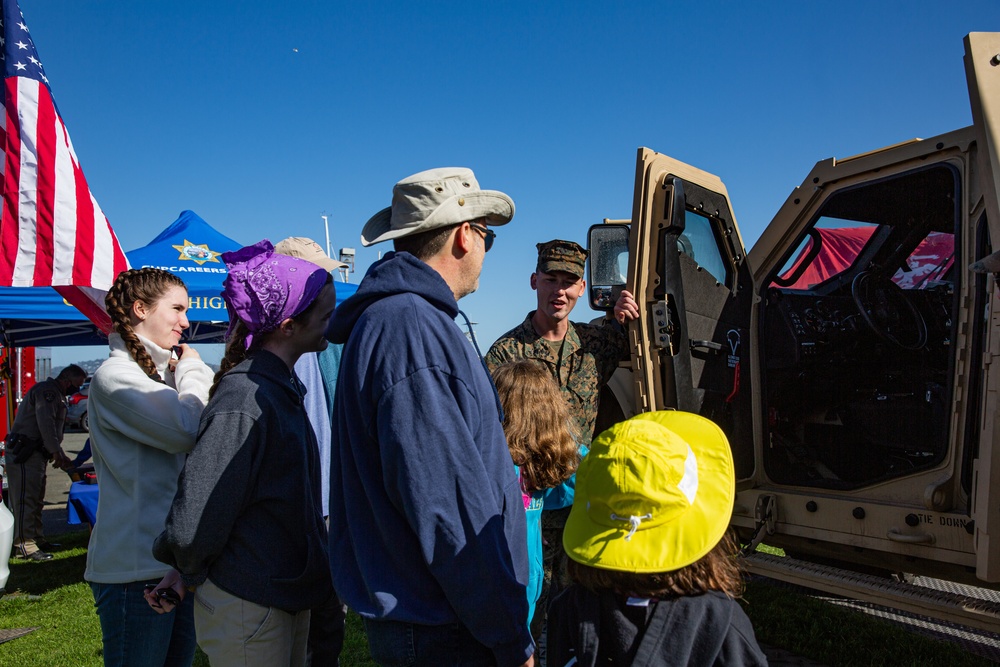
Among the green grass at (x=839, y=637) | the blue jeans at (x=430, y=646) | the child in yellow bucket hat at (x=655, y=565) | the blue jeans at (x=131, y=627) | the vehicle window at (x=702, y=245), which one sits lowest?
the green grass at (x=839, y=637)

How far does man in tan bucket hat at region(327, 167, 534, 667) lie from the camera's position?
1.40 metres

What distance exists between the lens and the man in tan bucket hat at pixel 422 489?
140cm

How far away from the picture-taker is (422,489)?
4.58 ft

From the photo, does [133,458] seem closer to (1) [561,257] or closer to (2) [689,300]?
(1) [561,257]

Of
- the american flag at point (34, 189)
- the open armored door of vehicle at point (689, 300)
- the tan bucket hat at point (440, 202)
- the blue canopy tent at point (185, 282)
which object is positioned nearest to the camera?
the tan bucket hat at point (440, 202)

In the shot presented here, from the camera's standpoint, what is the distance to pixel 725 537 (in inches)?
64.1

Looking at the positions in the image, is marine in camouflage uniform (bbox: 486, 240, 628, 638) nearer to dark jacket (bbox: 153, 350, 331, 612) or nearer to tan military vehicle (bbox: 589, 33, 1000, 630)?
tan military vehicle (bbox: 589, 33, 1000, 630)

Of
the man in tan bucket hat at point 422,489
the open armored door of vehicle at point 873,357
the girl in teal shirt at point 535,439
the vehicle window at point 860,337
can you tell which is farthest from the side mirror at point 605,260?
the man in tan bucket hat at point 422,489

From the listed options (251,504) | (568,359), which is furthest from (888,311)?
(251,504)

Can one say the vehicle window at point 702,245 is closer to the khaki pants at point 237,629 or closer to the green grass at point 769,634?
the green grass at point 769,634

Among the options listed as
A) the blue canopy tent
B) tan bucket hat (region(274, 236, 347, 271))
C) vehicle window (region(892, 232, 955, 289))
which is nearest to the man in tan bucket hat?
tan bucket hat (region(274, 236, 347, 271))

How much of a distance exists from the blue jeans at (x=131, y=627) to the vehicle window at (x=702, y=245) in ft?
9.81

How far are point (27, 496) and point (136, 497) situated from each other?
20.7ft

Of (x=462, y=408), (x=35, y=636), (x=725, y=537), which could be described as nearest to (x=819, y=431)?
(x=725, y=537)
